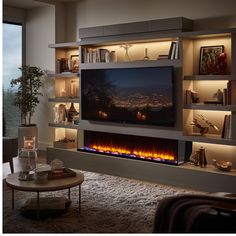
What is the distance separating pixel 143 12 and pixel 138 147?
2.04 m

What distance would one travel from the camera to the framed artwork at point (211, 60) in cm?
514

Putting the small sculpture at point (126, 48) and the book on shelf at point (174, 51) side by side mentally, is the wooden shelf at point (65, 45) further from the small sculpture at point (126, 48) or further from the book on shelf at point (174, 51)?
the book on shelf at point (174, 51)

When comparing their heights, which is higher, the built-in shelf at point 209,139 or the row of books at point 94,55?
the row of books at point 94,55

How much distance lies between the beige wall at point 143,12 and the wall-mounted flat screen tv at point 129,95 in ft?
3.02

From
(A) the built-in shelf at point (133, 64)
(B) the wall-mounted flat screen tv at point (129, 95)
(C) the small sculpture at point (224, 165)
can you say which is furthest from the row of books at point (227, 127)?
(A) the built-in shelf at point (133, 64)

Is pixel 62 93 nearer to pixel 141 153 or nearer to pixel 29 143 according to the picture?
pixel 29 143

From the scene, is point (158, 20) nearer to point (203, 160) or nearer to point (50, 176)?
point (203, 160)

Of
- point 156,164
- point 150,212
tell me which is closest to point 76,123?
point 156,164

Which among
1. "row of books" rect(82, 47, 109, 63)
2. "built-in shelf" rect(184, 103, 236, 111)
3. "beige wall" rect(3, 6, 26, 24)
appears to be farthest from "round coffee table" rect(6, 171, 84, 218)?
"beige wall" rect(3, 6, 26, 24)

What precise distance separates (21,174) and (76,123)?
2.58 m

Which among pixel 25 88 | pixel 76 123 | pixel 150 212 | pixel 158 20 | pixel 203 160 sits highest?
pixel 158 20

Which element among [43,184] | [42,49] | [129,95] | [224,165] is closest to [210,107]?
[224,165]

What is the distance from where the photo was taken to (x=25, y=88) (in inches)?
279

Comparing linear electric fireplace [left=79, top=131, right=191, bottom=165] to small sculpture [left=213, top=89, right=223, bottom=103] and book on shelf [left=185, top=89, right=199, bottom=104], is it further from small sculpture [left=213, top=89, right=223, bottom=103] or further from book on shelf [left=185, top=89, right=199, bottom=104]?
small sculpture [left=213, top=89, right=223, bottom=103]
